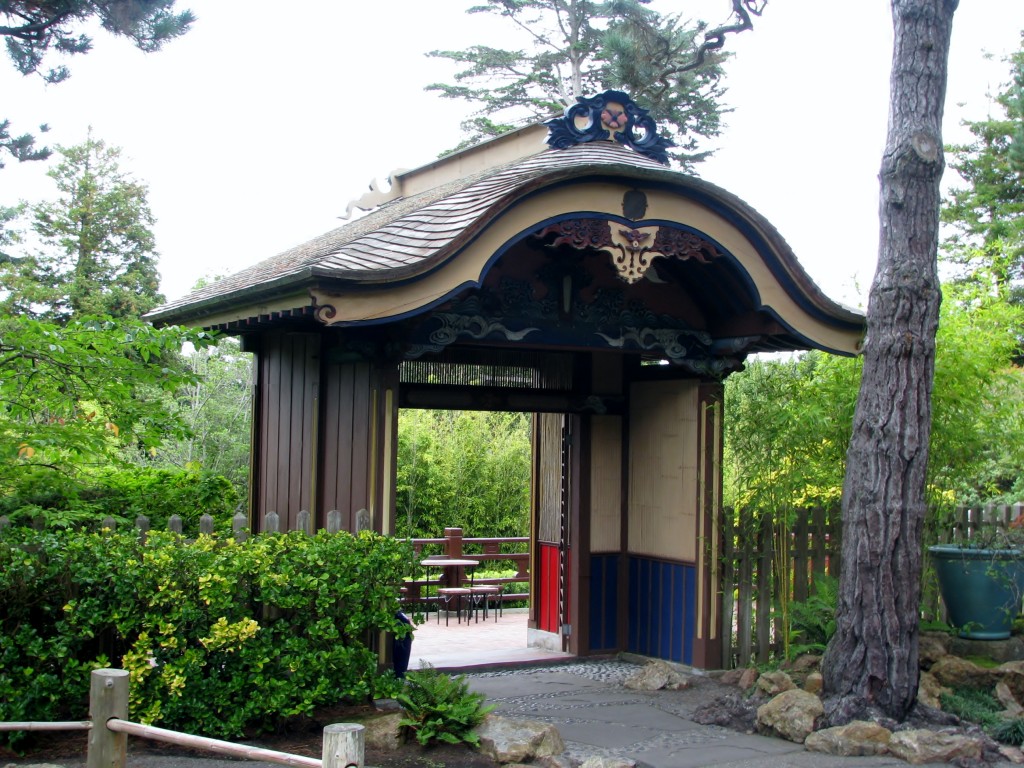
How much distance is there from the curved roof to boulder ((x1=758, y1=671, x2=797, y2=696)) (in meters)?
2.69

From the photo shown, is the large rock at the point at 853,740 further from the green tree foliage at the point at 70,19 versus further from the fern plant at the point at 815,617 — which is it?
the green tree foliage at the point at 70,19

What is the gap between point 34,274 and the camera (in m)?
27.0

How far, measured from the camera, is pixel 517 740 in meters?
6.71

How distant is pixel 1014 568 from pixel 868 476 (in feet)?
7.83

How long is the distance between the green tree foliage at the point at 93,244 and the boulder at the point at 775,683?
21.6 m

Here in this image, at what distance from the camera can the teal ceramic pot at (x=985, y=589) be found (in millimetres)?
9195

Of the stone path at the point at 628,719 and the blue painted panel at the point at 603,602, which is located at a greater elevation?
the blue painted panel at the point at 603,602

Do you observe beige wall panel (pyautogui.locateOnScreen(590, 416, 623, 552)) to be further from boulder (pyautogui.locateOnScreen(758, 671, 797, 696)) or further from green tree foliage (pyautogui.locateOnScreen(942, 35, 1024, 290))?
green tree foliage (pyautogui.locateOnScreen(942, 35, 1024, 290))

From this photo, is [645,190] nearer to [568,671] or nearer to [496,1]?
[568,671]

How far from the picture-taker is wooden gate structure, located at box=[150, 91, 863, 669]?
7.95m

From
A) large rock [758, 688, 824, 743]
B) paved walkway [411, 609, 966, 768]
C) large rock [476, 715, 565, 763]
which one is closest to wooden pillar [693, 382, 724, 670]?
paved walkway [411, 609, 966, 768]

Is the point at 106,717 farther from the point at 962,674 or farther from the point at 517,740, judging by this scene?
the point at 962,674

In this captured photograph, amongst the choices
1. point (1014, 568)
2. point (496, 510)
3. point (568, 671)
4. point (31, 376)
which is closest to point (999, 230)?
point (496, 510)

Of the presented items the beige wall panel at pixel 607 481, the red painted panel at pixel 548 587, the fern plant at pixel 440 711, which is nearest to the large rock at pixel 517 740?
the fern plant at pixel 440 711
